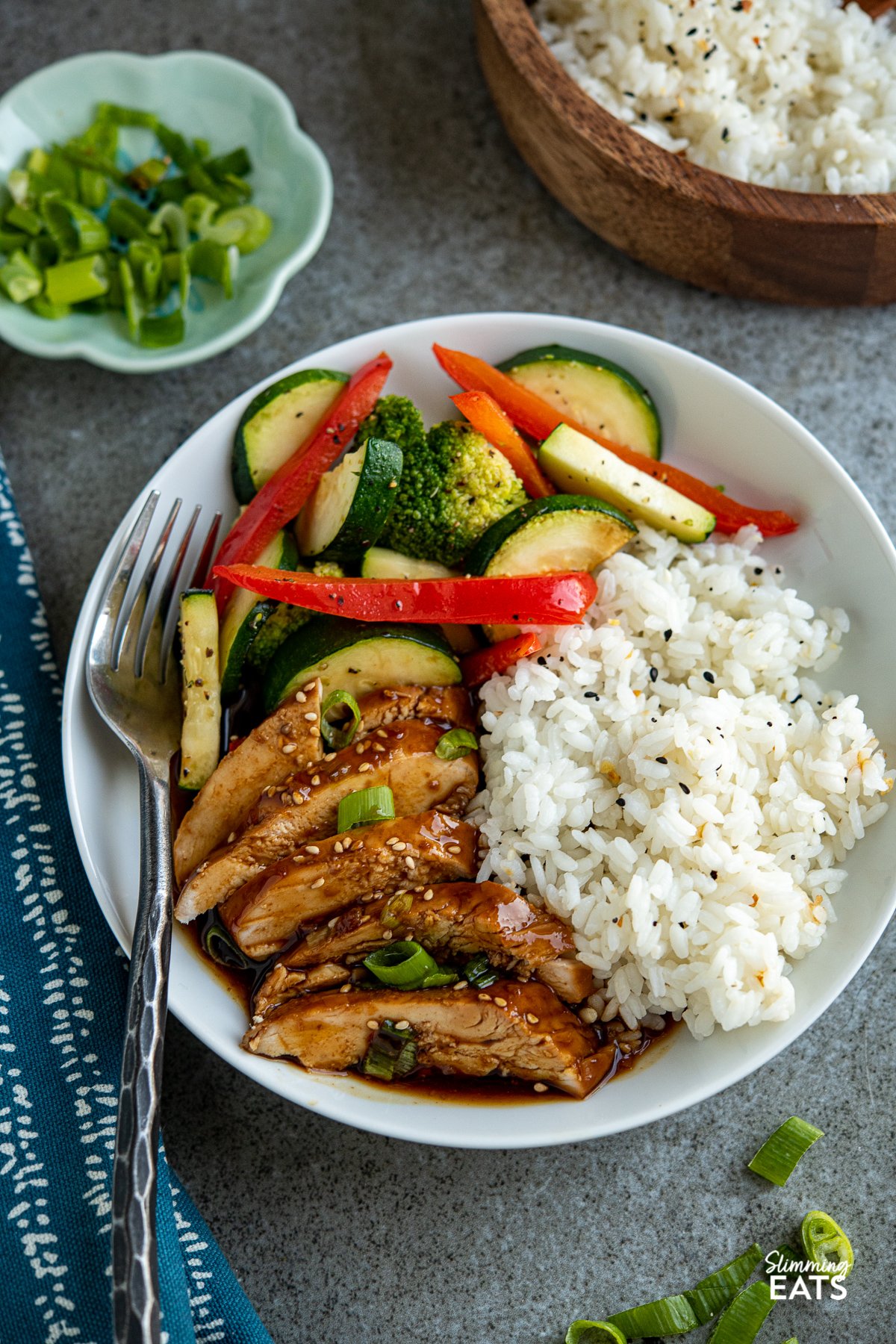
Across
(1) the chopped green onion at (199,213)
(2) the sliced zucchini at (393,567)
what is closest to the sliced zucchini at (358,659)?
(2) the sliced zucchini at (393,567)

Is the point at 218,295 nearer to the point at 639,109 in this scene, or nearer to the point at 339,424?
the point at 339,424

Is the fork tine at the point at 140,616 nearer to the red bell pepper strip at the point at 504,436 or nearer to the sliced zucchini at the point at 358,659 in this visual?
the sliced zucchini at the point at 358,659

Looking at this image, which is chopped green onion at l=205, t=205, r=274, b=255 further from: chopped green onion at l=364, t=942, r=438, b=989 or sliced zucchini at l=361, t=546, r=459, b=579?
chopped green onion at l=364, t=942, r=438, b=989

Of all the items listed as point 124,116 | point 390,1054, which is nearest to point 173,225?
point 124,116

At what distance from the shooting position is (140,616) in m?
3.00

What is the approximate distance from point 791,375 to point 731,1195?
2.51 m

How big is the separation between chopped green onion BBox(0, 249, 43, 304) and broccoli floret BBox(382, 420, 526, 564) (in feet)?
4.83

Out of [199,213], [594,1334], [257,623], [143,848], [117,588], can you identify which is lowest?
[594,1334]

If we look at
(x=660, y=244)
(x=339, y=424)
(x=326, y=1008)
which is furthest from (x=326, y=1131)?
(x=660, y=244)

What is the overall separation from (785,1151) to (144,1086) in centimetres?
170

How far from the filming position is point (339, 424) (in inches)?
118

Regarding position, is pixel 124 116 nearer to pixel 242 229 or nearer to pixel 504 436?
pixel 242 229

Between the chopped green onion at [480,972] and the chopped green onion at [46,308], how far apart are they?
245 centimetres

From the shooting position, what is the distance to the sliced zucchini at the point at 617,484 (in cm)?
292
